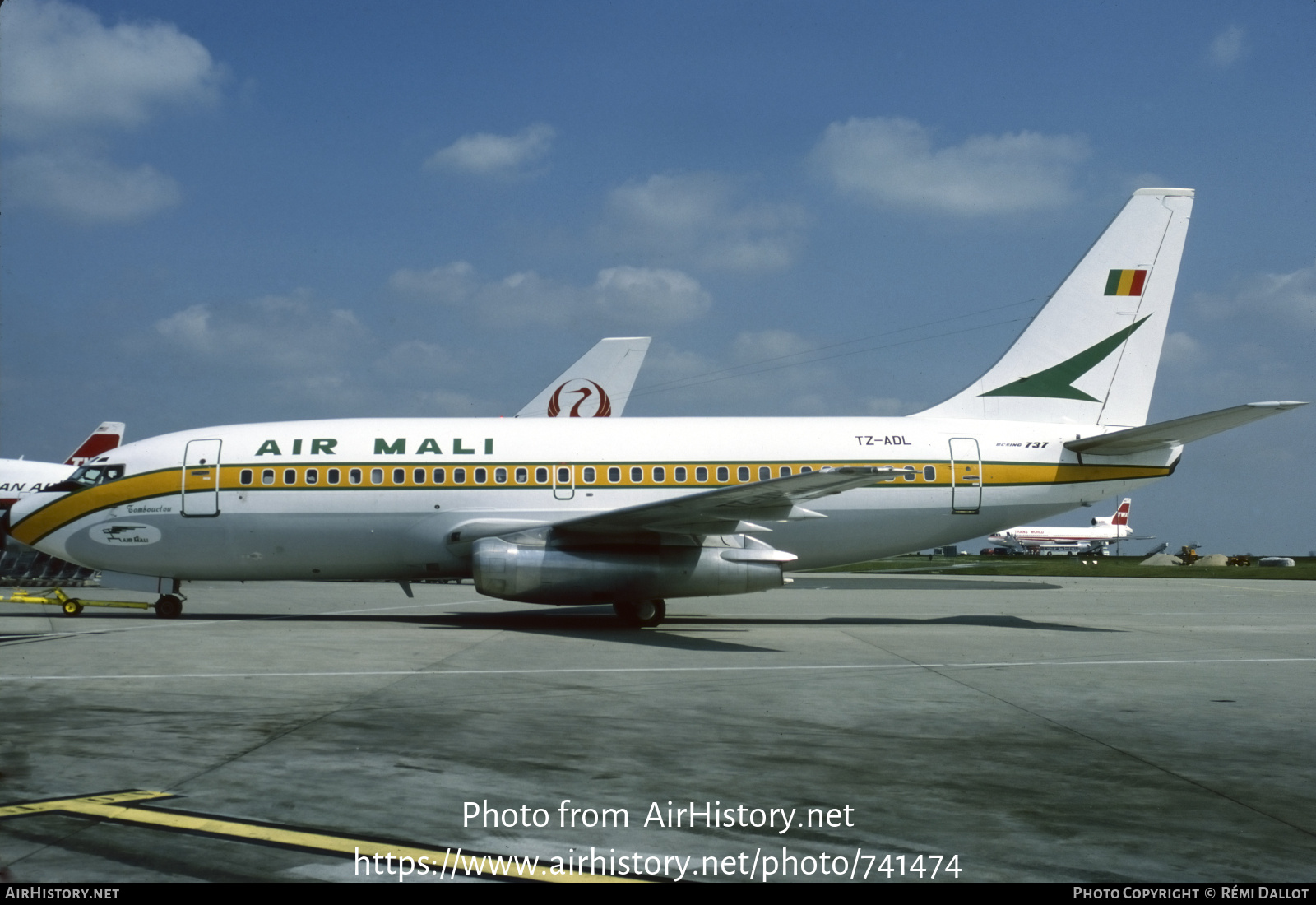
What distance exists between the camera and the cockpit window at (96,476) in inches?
764

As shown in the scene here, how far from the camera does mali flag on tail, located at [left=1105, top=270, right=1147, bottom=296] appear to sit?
2055cm

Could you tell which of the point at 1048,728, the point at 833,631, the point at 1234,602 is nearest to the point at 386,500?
the point at 833,631

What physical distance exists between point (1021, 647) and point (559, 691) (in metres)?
8.14

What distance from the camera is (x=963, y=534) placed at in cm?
1986

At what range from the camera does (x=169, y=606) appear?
65.3 ft

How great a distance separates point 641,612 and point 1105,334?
1098 centimetres

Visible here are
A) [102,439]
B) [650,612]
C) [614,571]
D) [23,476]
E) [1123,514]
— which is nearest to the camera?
[614,571]

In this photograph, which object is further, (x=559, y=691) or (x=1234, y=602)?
(x=1234, y=602)

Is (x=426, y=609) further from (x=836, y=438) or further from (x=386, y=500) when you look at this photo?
(x=836, y=438)

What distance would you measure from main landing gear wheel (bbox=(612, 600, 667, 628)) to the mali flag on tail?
11.1 meters

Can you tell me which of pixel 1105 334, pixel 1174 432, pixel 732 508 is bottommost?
pixel 732 508

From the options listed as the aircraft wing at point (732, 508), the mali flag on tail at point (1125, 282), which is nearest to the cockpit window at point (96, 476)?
the aircraft wing at point (732, 508)

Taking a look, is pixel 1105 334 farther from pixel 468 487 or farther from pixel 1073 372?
pixel 468 487

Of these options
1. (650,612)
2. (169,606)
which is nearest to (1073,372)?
(650,612)
